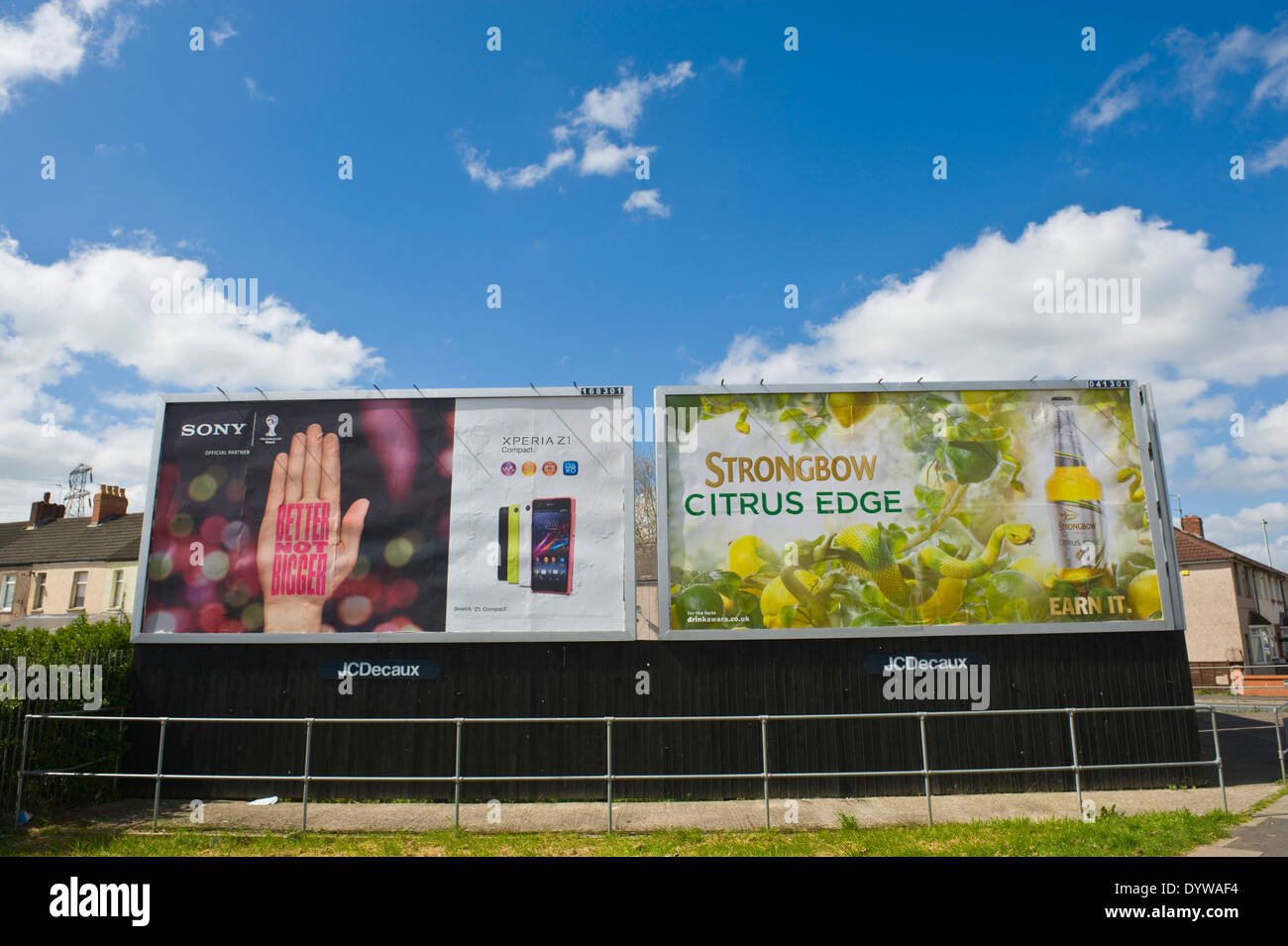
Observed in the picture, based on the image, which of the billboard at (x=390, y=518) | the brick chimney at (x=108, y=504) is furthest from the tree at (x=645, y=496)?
the brick chimney at (x=108, y=504)

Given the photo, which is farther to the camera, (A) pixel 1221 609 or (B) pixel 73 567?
(A) pixel 1221 609

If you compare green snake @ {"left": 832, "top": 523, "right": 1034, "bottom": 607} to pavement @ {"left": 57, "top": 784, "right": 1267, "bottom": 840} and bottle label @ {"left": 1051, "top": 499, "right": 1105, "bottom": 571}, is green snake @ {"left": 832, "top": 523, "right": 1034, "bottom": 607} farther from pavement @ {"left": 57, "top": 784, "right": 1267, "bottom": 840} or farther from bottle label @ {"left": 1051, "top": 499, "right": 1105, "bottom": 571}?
pavement @ {"left": 57, "top": 784, "right": 1267, "bottom": 840}

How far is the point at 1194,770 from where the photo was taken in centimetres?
1202

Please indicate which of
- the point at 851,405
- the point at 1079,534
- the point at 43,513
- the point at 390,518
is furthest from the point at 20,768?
the point at 43,513

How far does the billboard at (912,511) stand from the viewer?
1231cm

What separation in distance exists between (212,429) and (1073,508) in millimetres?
14964

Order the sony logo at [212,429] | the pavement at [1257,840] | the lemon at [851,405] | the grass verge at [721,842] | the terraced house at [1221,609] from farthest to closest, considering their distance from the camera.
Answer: the terraced house at [1221,609]
the sony logo at [212,429]
the lemon at [851,405]
the grass verge at [721,842]
the pavement at [1257,840]

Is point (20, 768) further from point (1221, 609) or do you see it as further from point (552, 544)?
point (1221, 609)

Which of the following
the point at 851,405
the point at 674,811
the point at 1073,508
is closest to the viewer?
the point at 674,811

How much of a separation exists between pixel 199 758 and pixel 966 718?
40.5ft

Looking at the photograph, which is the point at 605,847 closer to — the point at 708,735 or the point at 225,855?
the point at 708,735

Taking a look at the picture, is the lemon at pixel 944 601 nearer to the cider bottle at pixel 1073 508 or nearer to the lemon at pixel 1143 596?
the cider bottle at pixel 1073 508

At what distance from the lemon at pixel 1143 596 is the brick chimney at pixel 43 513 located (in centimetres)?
4967

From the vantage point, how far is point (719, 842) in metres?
9.01
